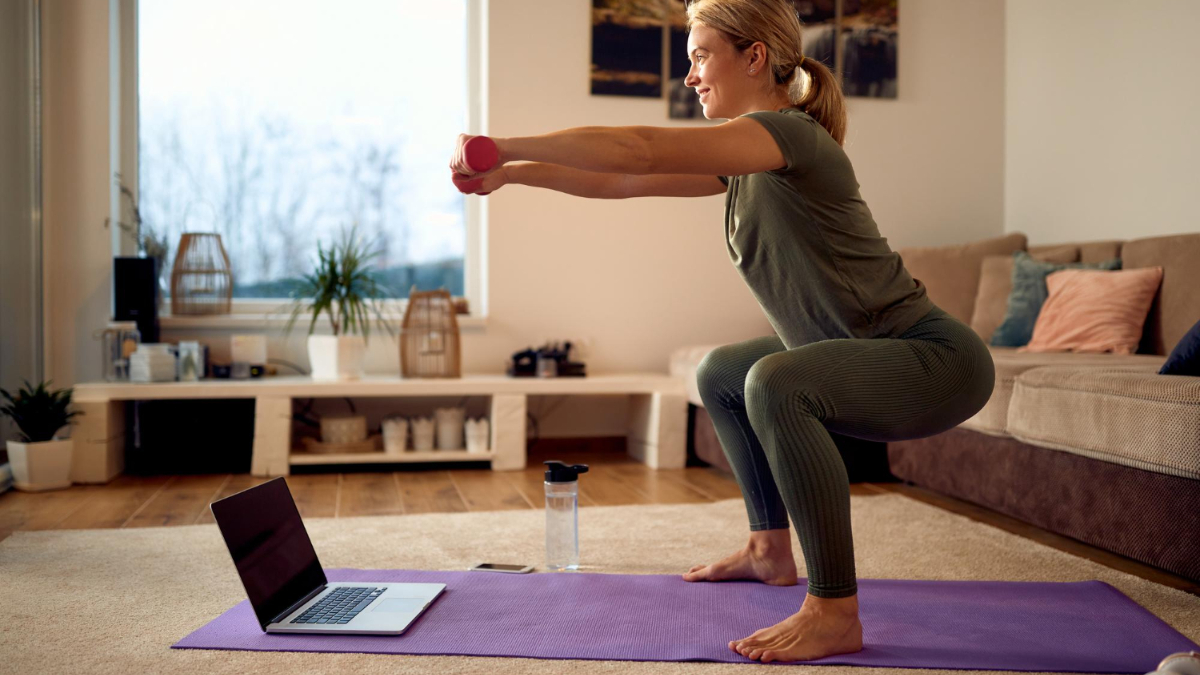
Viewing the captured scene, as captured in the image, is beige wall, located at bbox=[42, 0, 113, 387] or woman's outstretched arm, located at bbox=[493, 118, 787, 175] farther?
beige wall, located at bbox=[42, 0, 113, 387]

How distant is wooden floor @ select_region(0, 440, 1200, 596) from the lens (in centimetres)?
265

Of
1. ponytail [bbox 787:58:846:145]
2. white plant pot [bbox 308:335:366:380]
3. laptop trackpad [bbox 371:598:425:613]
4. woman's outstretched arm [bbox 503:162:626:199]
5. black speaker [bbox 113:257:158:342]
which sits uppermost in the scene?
ponytail [bbox 787:58:846:145]

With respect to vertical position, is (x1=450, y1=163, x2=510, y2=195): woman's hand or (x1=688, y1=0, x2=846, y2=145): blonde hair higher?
(x1=688, y1=0, x2=846, y2=145): blonde hair

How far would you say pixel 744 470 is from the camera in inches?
74.9

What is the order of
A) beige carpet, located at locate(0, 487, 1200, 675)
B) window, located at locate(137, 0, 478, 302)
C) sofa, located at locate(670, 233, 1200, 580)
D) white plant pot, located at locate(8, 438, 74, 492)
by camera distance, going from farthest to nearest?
window, located at locate(137, 0, 478, 302) → white plant pot, located at locate(8, 438, 74, 492) → sofa, located at locate(670, 233, 1200, 580) → beige carpet, located at locate(0, 487, 1200, 675)

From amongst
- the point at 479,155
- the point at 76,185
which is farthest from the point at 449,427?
the point at 479,155

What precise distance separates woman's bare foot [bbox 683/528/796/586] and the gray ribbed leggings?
0.38m

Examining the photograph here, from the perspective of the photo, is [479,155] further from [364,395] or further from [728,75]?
[364,395]

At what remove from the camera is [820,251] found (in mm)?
1590

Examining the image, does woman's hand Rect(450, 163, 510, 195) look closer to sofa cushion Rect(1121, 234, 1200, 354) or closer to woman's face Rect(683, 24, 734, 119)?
woman's face Rect(683, 24, 734, 119)

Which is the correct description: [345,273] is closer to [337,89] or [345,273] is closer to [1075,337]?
[337,89]

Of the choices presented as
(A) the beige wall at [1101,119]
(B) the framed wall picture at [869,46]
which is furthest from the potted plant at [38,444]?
(A) the beige wall at [1101,119]

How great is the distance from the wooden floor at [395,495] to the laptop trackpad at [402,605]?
3.39 feet

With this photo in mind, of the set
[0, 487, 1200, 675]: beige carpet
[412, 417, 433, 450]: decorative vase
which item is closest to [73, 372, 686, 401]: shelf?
[412, 417, 433, 450]: decorative vase
